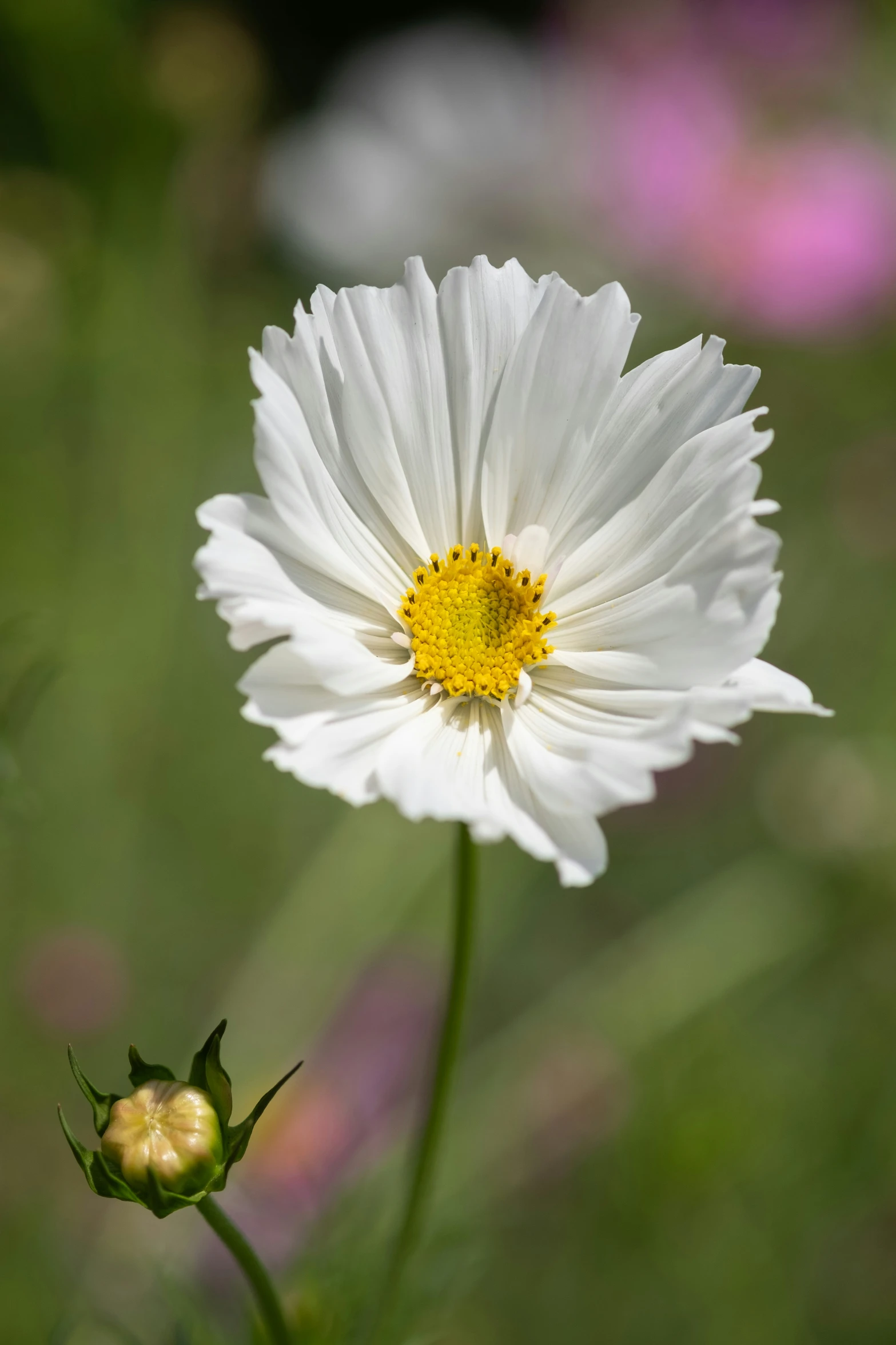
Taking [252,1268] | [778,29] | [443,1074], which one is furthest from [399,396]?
[778,29]

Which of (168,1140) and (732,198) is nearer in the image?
(168,1140)

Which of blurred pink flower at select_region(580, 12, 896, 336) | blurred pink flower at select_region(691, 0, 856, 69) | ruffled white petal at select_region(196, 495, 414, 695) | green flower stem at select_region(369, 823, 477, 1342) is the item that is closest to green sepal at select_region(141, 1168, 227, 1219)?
green flower stem at select_region(369, 823, 477, 1342)

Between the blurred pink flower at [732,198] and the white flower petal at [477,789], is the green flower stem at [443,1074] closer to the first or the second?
the white flower petal at [477,789]

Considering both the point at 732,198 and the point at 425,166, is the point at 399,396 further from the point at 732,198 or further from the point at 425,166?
the point at 425,166

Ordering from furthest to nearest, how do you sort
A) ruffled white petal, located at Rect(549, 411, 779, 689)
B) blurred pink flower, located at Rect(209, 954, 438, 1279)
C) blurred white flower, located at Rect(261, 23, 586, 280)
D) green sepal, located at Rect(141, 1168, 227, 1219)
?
blurred white flower, located at Rect(261, 23, 586, 280)
blurred pink flower, located at Rect(209, 954, 438, 1279)
ruffled white petal, located at Rect(549, 411, 779, 689)
green sepal, located at Rect(141, 1168, 227, 1219)

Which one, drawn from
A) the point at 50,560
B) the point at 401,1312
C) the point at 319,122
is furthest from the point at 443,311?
the point at 319,122

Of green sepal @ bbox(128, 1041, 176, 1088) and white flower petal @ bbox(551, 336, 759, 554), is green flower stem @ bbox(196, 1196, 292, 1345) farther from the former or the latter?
white flower petal @ bbox(551, 336, 759, 554)

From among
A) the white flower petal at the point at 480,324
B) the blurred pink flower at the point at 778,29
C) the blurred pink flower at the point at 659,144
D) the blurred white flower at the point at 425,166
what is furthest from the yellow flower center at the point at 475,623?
the blurred pink flower at the point at 778,29
